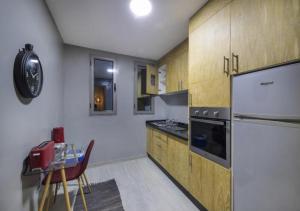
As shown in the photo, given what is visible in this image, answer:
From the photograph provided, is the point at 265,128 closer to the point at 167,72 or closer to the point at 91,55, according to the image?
the point at 167,72

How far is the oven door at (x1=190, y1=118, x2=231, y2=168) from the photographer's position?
131 cm

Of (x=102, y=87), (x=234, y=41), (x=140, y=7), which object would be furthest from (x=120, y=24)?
(x=234, y=41)

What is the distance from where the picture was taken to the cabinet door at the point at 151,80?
3116 millimetres

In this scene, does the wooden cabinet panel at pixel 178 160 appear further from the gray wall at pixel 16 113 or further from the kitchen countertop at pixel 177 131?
the gray wall at pixel 16 113

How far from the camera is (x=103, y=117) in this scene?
302 centimetres

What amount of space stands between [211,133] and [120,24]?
Result: 197 cm

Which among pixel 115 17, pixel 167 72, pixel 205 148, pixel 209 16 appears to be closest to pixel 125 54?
pixel 167 72

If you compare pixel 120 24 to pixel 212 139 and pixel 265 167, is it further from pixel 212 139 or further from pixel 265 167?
pixel 265 167

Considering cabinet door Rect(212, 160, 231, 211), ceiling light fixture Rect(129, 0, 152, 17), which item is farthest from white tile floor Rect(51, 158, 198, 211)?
ceiling light fixture Rect(129, 0, 152, 17)

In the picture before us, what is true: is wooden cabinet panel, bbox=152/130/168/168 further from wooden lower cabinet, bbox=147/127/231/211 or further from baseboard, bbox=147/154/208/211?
baseboard, bbox=147/154/208/211

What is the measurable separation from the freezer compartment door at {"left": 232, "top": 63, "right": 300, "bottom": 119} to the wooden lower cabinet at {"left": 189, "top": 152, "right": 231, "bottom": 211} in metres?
0.65

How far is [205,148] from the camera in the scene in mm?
1581

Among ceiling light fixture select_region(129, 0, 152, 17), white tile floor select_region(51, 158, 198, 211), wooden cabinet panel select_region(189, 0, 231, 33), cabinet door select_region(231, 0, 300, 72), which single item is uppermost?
ceiling light fixture select_region(129, 0, 152, 17)

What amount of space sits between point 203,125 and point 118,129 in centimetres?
210
